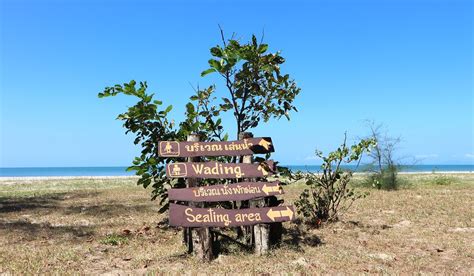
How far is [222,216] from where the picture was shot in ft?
23.7

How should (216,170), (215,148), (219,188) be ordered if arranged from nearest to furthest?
(219,188), (216,170), (215,148)

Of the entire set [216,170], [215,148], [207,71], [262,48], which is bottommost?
[216,170]

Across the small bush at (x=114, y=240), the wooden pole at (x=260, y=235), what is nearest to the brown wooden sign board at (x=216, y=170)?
the wooden pole at (x=260, y=235)

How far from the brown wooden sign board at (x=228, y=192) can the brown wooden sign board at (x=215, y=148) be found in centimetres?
62

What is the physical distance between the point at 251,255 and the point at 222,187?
1.37 meters

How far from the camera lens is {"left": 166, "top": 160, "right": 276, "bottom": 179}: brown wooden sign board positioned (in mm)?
7363

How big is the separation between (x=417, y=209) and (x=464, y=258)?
5944 mm

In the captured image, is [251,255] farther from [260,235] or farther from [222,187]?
[222,187]

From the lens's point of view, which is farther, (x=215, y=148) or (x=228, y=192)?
(x=215, y=148)

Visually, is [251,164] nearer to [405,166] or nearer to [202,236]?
[202,236]

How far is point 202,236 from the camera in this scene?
7.20 m

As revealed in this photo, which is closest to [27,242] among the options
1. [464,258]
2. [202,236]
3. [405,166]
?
[202,236]

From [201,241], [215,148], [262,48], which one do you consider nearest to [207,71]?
[262,48]

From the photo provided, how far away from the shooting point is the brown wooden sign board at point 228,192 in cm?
724
